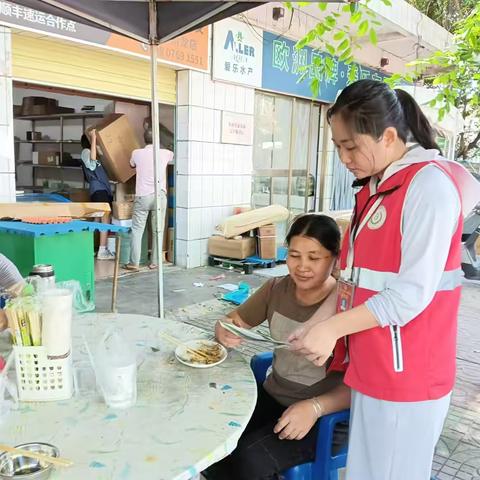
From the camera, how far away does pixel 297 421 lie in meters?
1.42

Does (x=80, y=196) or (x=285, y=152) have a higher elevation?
(x=285, y=152)

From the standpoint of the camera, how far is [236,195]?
6359mm

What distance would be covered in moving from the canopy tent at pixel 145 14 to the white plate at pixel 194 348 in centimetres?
150

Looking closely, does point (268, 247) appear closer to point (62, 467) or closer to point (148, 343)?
point (148, 343)

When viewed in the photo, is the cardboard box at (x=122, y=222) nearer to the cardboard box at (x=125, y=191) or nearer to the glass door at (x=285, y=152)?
the cardboard box at (x=125, y=191)

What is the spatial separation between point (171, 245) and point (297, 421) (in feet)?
15.5

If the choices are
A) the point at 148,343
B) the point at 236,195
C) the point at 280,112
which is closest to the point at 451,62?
the point at 148,343

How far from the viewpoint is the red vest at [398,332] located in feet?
3.92

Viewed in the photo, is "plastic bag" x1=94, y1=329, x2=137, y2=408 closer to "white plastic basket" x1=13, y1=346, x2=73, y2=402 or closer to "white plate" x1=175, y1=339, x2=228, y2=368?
"white plastic basket" x1=13, y1=346, x2=73, y2=402

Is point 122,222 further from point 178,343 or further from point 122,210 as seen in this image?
point 178,343

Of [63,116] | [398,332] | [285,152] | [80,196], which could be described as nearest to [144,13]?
[398,332]

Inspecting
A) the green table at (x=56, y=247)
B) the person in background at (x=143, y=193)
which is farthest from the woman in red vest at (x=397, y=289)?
the person in background at (x=143, y=193)

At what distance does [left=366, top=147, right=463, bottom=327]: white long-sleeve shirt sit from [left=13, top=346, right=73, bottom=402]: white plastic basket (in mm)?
785

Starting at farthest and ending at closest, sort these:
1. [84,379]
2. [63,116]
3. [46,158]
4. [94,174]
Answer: [46,158] < [63,116] < [94,174] < [84,379]
